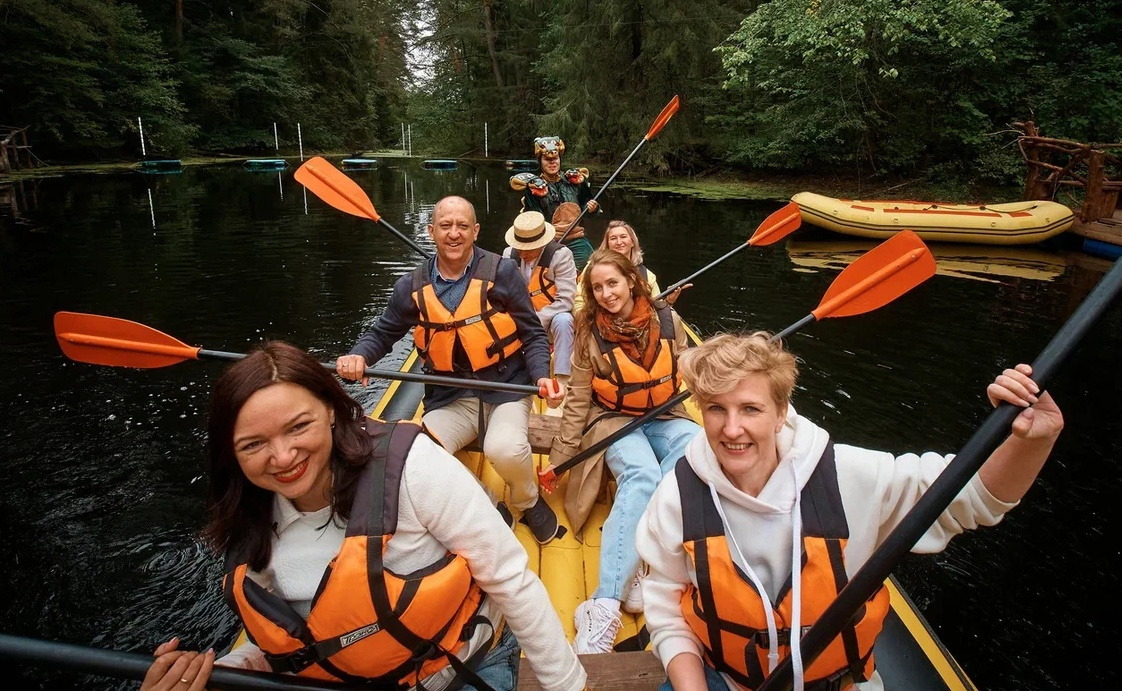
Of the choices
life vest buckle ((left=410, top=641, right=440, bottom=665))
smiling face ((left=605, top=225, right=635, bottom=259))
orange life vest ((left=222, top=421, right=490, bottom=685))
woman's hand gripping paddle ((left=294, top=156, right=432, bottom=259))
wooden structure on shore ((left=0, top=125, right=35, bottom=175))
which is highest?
wooden structure on shore ((left=0, top=125, right=35, bottom=175))

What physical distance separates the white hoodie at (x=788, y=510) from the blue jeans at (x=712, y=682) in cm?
11

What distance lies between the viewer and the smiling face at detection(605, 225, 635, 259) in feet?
11.5

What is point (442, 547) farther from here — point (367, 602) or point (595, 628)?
point (595, 628)

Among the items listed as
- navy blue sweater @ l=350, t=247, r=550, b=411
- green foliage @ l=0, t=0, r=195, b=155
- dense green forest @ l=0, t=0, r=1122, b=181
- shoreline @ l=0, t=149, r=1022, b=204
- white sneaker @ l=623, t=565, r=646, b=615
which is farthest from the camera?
green foliage @ l=0, t=0, r=195, b=155

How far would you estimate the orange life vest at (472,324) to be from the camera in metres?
2.48

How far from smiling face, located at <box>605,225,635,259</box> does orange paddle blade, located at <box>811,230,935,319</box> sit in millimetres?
1230

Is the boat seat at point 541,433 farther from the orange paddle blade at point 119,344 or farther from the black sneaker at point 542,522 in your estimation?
the orange paddle blade at point 119,344

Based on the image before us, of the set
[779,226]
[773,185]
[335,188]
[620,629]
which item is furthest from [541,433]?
[773,185]

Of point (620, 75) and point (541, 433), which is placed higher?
point (620, 75)

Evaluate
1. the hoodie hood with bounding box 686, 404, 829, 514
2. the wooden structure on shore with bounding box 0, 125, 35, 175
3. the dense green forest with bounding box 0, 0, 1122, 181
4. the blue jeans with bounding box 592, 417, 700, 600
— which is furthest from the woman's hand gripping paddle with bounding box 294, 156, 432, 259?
the wooden structure on shore with bounding box 0, 125, 35, 175

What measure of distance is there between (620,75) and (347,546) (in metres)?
18.1

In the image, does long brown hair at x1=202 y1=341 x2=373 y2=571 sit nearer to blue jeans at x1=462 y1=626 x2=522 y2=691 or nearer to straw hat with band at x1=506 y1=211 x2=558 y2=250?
blue jeans at x1=462 y1=626 x2=522 y2=691

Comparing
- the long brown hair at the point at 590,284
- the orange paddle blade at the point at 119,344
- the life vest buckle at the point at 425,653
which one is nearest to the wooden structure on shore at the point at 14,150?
the orange paddle blade at the point at 119,344

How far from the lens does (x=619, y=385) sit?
8.00ft
